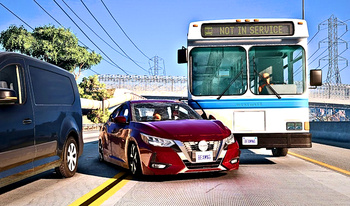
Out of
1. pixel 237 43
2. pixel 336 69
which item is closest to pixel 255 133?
pixel 237 43

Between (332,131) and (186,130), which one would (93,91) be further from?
(186,130)

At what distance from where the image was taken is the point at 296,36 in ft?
36.2

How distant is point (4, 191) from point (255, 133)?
5.41 metres

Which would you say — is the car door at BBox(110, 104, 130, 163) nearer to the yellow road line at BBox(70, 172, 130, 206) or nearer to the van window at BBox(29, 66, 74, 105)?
the yellow road line at BBox(70, 172, 130, 206)

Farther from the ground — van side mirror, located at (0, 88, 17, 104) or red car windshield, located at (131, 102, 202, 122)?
van side mirror, located at (0, 88, 17, 104)

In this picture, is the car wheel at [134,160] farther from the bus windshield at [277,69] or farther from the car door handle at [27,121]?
the bus windshield at [277,69]

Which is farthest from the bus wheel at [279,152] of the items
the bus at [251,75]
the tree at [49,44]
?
the tree at [49,44]

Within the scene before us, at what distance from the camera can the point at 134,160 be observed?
8789 millimetres

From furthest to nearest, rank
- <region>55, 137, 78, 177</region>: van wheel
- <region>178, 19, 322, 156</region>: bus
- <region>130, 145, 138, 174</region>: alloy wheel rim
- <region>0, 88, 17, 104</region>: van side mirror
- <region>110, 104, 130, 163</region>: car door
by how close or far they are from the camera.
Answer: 1. <region>178, 19, 322, 156</region>: bus
2. <region>110, 104, 130, 163</region>: car door
3. <region>55, 137, 78, 177</region>: van wheel
4. <region>130, 145, 138, 174</region>: alloy wheel rim
5. <region>0, 88, 17, 104</region>: van side mirror

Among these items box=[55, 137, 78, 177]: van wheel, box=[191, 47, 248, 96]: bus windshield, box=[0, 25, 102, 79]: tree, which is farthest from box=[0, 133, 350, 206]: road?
box=[0, 25, 102, 79]: tree

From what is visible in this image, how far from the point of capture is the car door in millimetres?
9391

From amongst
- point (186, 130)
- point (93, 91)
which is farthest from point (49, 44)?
point (186, 130)

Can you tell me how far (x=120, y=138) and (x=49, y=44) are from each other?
173 feet

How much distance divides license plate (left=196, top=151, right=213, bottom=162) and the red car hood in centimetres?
24
